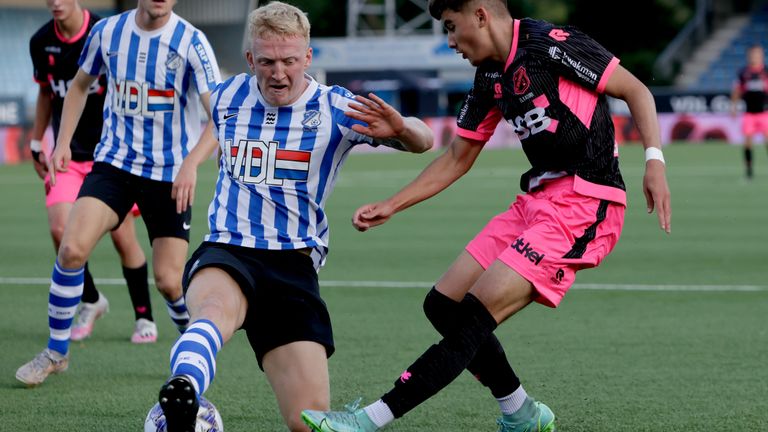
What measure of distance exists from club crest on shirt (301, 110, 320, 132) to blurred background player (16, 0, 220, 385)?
5.82 feet

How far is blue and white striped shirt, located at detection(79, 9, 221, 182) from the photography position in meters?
6.87

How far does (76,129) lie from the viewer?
26.1 ft

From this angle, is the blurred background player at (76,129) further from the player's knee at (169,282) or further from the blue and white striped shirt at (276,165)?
the blue and white striped shirt at (276,165)

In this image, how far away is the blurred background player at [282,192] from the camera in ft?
15.9

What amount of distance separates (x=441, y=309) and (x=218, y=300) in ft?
3.33

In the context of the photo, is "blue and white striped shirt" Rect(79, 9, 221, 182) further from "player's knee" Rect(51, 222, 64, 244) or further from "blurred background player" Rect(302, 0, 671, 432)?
"blurred background player" Rect(302, 0, 671, 432)

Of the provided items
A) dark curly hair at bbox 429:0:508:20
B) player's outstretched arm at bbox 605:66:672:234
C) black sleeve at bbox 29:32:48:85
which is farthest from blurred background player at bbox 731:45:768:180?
dark curly hair at bbox 429:0:508:20

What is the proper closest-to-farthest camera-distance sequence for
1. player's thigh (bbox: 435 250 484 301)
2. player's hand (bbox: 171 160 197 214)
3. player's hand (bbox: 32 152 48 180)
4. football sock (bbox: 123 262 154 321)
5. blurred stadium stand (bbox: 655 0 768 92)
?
player's thigh (bbox: 435 250 484 301), player's hand (bbox: 171 160 197 214), player's hand (bbox: 32 152 48 180), football sock (bbox: 123 262 154 321), blurred stadium stand (bbox: 655 0 768 92)

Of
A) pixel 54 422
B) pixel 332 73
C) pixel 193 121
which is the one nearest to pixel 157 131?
pixel 193 121

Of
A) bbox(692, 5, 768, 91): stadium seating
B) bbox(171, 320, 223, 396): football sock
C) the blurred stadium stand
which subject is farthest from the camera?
the blurred stadium stand

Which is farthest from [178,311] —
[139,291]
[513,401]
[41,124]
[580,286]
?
[580,286]

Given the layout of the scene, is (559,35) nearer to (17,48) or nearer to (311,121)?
(311,121)

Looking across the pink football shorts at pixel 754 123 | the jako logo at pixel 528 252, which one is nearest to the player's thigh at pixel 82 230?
the jako logo at pixel 528 252

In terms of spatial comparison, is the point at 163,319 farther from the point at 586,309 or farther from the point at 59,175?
the point at 586,309
